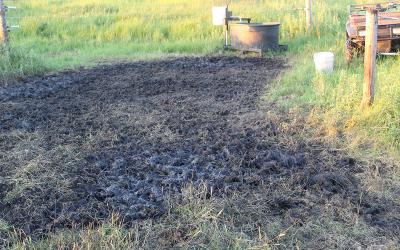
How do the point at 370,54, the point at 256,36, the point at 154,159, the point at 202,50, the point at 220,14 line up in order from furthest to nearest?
the point at 202,50 → the point at 220,14 → the point at 256,36 → the point at 370,54 → the point at 154,159

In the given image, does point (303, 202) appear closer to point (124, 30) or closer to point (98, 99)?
point (98, 99)

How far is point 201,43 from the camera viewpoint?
36.1ft

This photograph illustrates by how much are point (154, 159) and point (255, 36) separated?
5818 millimetres

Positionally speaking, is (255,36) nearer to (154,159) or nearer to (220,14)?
(220,14)

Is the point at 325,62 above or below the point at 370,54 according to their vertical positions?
below

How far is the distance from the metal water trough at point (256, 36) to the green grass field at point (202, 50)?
1.76ft

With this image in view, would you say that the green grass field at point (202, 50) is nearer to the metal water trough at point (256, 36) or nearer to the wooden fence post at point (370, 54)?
the wooden fence post at point (370, 54)

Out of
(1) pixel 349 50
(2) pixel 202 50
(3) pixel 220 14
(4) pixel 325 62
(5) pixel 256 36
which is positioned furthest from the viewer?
(2) pixel 202 50

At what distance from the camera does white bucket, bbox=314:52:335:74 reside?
720cm

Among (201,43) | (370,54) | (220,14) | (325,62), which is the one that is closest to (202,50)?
(201,43)

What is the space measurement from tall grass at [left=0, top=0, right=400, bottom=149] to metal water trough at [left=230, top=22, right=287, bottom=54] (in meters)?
0.55

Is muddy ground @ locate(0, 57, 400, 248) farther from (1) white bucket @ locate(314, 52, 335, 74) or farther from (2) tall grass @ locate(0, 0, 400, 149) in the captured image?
(1) white bucket @ locate(314, 52, 335, 74)

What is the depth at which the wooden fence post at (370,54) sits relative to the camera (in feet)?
16.9

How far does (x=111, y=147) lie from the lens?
4.93 metres
